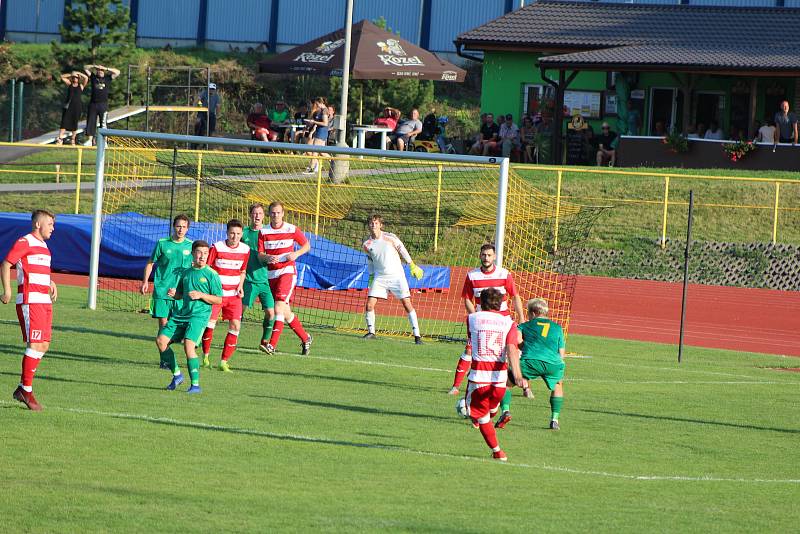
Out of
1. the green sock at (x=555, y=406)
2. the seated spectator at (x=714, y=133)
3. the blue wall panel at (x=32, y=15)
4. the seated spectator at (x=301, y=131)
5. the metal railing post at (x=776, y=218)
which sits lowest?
the green sock at (x=555, y=406)

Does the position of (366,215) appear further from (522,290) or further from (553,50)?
(553,50)

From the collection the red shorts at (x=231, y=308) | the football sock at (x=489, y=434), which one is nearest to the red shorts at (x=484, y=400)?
the football sock at (x=489, y=434)

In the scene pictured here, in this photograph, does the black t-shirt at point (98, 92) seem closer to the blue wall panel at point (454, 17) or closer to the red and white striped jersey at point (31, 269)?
the blue wall panel at point (454, 17)

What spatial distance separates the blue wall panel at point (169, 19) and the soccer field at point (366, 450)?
42.9 m

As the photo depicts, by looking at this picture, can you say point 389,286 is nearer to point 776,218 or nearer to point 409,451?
point 409,451

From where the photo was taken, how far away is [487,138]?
39.2 m

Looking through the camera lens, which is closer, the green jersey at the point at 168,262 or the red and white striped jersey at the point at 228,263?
the red and white striped jersey at the point at 228,263

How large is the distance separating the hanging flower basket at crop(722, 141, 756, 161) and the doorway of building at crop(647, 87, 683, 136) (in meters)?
4.33

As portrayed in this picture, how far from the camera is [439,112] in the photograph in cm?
5209

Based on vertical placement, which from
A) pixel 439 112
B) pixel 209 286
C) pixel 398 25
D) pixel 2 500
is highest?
pixel 398 25

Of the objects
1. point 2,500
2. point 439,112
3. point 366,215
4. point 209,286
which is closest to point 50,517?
point 2,500

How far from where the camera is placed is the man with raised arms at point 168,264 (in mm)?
14883

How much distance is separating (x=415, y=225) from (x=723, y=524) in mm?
21525

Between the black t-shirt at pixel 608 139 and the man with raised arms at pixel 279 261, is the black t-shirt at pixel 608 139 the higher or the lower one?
the higher one
